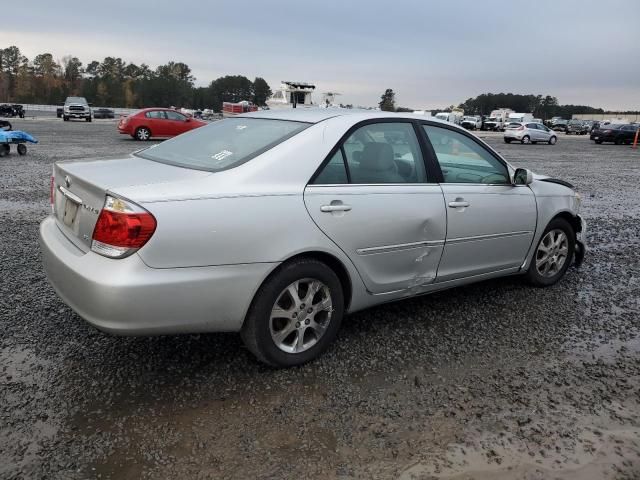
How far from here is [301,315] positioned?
3.23m

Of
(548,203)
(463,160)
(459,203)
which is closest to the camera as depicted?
(459,203)

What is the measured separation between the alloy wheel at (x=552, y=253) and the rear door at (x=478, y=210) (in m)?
→ 0.35

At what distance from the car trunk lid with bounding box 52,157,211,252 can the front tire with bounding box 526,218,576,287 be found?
10.5 feet

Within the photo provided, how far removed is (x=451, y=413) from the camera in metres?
2.89

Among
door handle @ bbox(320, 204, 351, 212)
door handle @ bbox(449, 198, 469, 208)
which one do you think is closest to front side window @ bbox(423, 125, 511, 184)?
door handle @ bbox(449, 198, 469, 208)

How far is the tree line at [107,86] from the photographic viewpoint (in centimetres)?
11006

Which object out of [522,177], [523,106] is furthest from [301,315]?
[523,106]

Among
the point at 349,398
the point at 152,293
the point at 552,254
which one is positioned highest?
the point at 152,293

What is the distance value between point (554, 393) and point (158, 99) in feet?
390

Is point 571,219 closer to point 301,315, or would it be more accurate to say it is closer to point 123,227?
point 301,315

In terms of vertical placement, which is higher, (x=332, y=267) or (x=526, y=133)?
(x=526, y=133)

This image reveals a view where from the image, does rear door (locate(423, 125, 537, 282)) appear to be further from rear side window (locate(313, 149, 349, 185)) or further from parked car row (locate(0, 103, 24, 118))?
parked car row (locate(0, 103, 24, 118))

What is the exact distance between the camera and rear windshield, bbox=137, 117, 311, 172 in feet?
10.7

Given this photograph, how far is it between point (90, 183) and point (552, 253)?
3.95m
